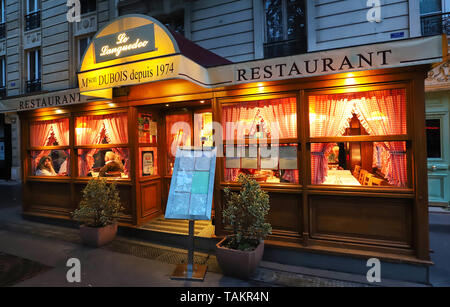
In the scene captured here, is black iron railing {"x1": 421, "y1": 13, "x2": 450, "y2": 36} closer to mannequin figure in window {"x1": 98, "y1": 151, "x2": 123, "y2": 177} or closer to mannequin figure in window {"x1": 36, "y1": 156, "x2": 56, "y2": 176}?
mannequin figure in window {"x1": 98, "y1": 151, "x2": 123, "y2": 177}

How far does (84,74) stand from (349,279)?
6.18m

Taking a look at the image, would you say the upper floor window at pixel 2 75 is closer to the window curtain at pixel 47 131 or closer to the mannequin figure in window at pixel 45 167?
the window curtain at pixel 47 131

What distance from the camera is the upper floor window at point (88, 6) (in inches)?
415

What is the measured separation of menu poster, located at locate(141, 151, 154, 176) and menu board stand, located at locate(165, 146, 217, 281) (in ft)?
7.50

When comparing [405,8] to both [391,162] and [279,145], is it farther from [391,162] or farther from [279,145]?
[279,145]

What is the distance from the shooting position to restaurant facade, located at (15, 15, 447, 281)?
3.90 metres

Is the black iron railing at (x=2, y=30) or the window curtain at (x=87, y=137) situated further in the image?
the black iron railing at (x=2, y=30)

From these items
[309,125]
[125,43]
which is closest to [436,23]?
[309,125]

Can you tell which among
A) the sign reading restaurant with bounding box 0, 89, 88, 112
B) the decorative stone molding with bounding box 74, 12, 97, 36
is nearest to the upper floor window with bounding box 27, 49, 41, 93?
the decorative stone molding with bounding box 74, 12, 97, 36

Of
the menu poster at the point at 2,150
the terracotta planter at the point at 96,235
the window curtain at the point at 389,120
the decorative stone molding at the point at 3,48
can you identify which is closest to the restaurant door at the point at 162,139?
the terracotta planter at the point at 96,235

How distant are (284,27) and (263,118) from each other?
408cm

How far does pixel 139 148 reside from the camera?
622cm

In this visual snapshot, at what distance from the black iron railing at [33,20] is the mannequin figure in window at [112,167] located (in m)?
11.2
